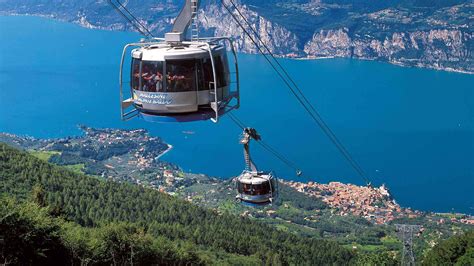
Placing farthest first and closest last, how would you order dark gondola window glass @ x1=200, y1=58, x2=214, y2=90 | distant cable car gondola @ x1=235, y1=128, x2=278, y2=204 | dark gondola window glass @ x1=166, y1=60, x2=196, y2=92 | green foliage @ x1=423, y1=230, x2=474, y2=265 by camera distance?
green foliage @ x1=423, y1=230, x2=474, y2=265, distant cable car gondola @ x1=235, y1=128, x2=278, y2=204, dark gondola window glass @ x1=200, y1=58, x2=214, y2=90, dark gondola window glass @ x1=166, y1=60, x2=196, y2=92

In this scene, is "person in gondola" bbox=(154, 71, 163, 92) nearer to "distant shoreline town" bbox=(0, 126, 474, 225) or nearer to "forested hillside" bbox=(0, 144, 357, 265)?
"forested hillside" bbox=(0, 144, 357, 265)

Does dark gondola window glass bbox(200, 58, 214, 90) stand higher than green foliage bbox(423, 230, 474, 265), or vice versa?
dark gondola window glass bbox(200, 58, 214, 90)

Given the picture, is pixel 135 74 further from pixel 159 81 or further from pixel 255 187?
pixel 255 187

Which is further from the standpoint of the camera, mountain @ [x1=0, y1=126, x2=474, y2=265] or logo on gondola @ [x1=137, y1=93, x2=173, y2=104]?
mountain @ [x1=0, y1=126, x2=474, y2=265]

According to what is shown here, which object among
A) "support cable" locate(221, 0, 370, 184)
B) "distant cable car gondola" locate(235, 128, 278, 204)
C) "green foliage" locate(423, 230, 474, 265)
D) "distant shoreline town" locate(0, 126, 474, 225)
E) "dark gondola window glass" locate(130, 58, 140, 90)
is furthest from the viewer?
"distant shoreline town" locate(0, 126, 474, 225)

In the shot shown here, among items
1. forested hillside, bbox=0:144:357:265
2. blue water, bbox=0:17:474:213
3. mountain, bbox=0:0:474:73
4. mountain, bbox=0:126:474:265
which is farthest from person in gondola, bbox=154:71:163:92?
mountain, bbox=0:0:474:73

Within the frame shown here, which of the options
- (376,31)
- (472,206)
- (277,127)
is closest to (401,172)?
Answer: (472,206)

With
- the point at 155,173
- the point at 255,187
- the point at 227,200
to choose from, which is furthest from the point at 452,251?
the point at 155,173

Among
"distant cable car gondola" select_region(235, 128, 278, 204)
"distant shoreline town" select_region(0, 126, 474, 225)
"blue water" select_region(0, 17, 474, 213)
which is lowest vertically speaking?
"distant shoreline town" select_region(0, 126, 474, 225)
